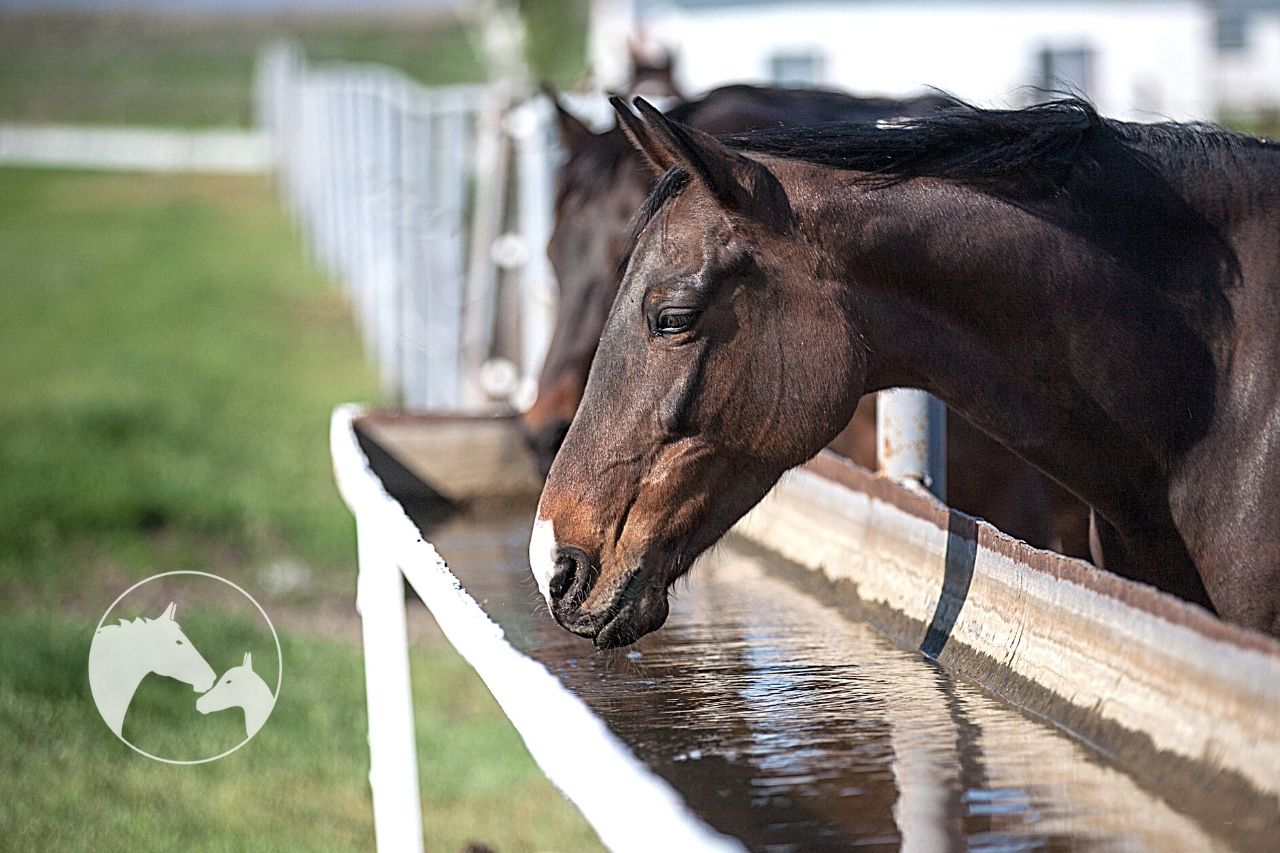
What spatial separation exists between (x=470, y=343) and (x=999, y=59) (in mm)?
20402

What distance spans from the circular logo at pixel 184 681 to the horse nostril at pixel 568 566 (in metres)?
1.88

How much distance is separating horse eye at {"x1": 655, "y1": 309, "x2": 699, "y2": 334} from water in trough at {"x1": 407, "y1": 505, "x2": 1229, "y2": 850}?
0.57 m

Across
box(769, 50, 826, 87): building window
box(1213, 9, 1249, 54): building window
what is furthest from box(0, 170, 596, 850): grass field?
box(1213, 9, 1249, 54): building window

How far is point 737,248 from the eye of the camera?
2387mm

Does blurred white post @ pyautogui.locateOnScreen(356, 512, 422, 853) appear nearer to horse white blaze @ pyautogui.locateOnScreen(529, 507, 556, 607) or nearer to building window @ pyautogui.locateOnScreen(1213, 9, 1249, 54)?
horse white blaze @ pyautogui.locateOnScreen(529, 507, 556, 607)

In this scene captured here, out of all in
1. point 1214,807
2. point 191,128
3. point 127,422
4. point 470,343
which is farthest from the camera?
point 191,128

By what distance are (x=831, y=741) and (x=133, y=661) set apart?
3060 millimetres

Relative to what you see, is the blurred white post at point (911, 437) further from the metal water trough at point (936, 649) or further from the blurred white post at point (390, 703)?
the blurred white post at point (390, 703)

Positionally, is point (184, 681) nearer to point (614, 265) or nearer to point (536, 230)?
point (614, 265)

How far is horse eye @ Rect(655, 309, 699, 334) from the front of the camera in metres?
2.37

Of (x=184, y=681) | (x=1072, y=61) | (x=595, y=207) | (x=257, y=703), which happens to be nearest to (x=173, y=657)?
(x=184, y=681)

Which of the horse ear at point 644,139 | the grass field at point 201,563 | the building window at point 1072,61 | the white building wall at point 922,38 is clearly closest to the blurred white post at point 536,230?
the grass field at point 201,563

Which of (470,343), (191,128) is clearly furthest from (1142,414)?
(191,128)

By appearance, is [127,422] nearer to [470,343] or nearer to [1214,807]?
[470,343]
